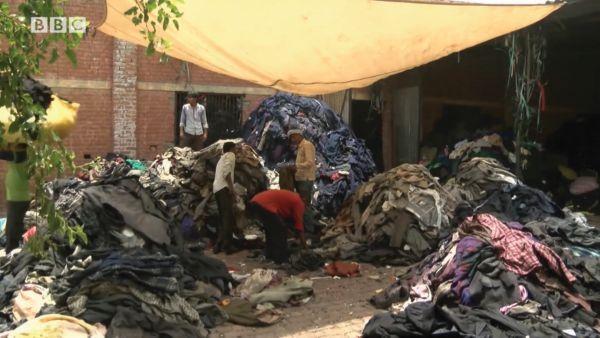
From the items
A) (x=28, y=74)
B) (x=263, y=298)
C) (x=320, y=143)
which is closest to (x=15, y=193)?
(x=263, y=298)

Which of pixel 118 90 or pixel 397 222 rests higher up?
pixel 118 90

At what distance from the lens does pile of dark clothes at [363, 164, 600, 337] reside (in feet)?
14.3

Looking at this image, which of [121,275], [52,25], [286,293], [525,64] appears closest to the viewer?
[52,25]

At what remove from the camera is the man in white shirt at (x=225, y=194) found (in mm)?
7988

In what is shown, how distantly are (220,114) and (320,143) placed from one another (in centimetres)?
364

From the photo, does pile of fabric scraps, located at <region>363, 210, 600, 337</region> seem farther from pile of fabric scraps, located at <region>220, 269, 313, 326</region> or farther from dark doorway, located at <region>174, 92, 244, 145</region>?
dark doorway, located at <region>174, 92, 244, 145</region>

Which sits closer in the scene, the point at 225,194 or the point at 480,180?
the point at 225,194

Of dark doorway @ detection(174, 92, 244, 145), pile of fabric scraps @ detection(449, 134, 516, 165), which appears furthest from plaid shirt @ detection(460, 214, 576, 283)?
dark doorway @ detection(174, 92, 244, 145)

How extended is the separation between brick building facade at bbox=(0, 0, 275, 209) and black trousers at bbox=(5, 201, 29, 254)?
6515 millimetres

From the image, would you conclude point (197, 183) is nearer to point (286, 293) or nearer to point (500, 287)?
point (286, 293)

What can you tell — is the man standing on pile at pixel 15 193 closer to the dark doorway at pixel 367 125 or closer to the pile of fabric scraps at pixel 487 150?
the pile of fabric scraps at pixel 487 150

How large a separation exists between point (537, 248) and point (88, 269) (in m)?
4.16

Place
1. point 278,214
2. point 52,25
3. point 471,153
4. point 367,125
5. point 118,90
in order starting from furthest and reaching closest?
point 367,125 → point 118,90 → point 471,153 → point 278,214 → point 52,25

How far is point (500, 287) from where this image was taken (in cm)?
495
